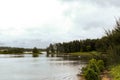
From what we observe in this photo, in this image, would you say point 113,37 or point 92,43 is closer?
point 113,37

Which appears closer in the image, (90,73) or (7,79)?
(90,73)

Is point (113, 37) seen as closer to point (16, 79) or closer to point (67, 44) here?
point (16, 79)

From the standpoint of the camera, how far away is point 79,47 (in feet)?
566

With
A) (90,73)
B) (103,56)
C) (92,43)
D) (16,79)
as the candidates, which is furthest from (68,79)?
(92,43)

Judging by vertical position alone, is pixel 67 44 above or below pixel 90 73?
above

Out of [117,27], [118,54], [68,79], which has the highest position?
[117,27]

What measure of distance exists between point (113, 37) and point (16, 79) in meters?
14.4

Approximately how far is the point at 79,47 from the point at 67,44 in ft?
50.2

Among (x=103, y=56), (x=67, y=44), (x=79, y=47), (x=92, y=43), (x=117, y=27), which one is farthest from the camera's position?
(x=67, y=44)

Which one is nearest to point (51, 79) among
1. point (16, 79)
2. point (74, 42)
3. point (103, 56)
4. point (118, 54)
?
point (16, 79)

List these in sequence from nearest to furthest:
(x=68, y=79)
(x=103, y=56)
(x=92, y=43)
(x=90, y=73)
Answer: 1. (x=90, y=73)
2. (x=68, y=79)
3. (x=103, y=56)
4. (x=92, y=43)

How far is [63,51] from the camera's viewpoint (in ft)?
648

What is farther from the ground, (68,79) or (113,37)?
(113,37)

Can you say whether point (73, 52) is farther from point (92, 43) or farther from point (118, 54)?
point (118, 54)
